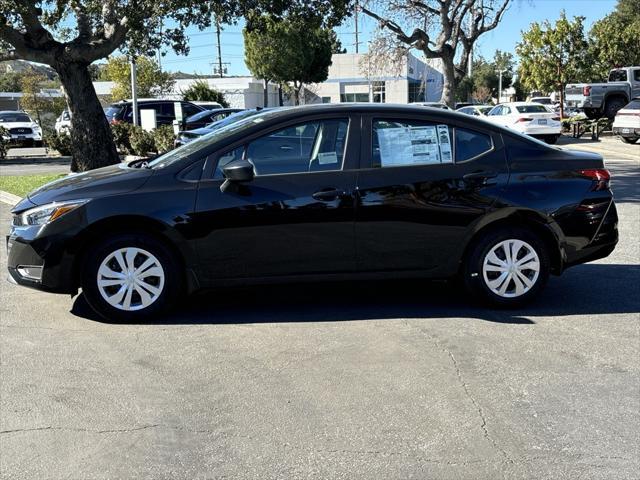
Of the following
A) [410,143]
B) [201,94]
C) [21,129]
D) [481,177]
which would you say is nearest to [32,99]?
[201,94]

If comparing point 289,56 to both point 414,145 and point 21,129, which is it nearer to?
point 21,129

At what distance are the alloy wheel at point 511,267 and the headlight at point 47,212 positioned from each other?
335 centimetres

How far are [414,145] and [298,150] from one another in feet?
3.23

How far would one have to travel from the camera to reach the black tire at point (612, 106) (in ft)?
97.3

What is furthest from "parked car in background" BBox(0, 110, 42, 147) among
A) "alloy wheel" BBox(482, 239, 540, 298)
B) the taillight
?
the taillight

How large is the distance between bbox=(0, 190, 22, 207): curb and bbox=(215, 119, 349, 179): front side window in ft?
26.9

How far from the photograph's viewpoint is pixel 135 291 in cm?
540

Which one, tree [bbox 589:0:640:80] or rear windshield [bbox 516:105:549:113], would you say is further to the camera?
tree [bbox 589:0:640:80]

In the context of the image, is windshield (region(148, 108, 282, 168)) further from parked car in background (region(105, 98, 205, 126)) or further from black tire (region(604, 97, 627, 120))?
black tire (region(604, 97, 627, 120))

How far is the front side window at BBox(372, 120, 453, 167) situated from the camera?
18.5ft

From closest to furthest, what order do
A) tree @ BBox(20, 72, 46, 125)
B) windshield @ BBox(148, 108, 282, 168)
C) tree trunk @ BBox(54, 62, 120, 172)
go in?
1. windshield @ BBox(148, 108, 282, 168)
2. tree trunk @ BBox(54, 62, 120, 172)
3. tree @ BBox(20, 72, 46, 125)

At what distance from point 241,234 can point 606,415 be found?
2902 millimetres

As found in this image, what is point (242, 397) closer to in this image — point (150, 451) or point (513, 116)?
point (150, 451)

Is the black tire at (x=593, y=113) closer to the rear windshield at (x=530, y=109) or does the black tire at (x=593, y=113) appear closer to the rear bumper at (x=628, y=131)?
the rear windshield at (x=530, y=109)
